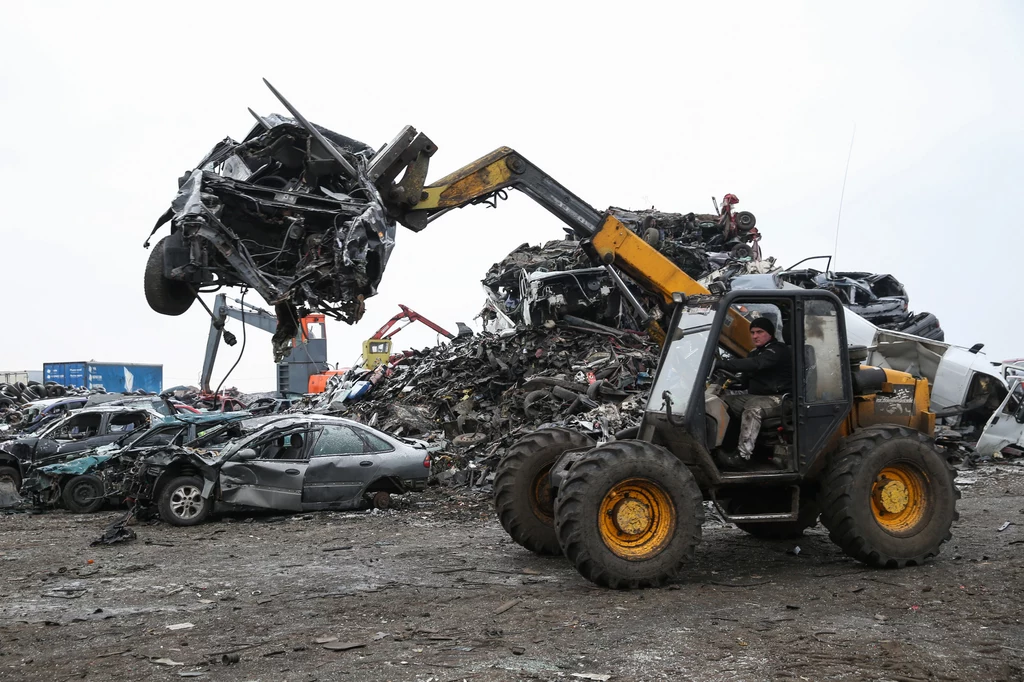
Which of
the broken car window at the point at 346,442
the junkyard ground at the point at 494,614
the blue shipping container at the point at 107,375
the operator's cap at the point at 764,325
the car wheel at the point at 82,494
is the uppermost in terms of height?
the blue shipping container at the point at 107,375

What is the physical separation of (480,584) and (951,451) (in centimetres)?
1120

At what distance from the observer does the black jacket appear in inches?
304

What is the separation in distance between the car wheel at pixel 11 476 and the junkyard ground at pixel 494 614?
610cm

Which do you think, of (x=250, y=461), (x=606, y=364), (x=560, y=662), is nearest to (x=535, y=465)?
(x=560, y=662)

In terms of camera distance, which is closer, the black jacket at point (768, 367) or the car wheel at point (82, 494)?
the black jacket at point (768, 367)

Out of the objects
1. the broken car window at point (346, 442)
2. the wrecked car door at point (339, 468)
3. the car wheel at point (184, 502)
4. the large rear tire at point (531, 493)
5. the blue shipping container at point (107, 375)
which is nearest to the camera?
the large rear tire at point (531, 493)

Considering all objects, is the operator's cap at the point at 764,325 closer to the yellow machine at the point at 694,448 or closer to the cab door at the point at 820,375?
the yellow machine at the point at 694,448

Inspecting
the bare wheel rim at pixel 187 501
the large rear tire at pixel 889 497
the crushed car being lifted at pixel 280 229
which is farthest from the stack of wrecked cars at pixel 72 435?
the large rear tire at pixel 889 497

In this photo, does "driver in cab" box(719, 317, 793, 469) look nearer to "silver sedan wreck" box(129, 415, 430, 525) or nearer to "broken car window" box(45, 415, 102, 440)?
"silver sedan wreck" box(129, 415, 430, 525)

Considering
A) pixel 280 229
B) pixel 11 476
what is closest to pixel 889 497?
pixel 280 229

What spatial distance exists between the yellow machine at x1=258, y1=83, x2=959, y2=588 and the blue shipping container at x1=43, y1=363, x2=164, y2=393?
35000mm

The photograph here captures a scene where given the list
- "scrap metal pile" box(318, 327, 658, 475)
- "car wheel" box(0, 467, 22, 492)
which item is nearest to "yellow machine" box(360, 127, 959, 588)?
"scrap metal pile" box(318, 327, 658, 475)

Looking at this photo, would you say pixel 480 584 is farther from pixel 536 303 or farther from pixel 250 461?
pixel 536 303

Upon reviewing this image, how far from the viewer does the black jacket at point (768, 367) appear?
7.72 meters
